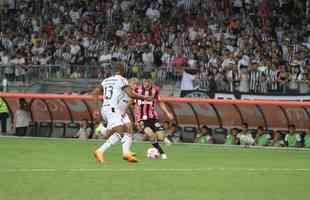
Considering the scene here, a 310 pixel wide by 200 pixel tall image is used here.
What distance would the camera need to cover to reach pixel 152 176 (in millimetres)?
14109

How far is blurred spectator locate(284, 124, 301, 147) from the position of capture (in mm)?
23953

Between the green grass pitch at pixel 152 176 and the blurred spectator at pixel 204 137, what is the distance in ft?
13.0

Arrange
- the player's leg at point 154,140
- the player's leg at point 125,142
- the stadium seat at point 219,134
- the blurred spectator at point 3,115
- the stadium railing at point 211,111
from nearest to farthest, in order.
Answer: the player's leg at point 125,142, the player's leg at point 154,140, the stadium railing at point 211,111, the stadium seat at point 219,134, the blurred spectator at point 3,115

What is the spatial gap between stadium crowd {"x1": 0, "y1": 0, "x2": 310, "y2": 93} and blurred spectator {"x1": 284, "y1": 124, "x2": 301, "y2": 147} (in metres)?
1.47

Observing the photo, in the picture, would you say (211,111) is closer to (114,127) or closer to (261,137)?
(261,137)

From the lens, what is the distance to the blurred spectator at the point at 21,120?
1050 inches

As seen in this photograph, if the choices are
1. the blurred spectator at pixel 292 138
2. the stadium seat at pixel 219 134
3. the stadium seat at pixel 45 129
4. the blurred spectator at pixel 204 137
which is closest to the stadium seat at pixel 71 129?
the stadium seat at pixel 45 129

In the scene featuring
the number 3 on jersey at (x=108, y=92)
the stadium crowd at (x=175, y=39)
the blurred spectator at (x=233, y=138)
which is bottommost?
the blurred spectator at (x=233, y=138)

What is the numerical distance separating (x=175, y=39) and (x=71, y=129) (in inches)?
196

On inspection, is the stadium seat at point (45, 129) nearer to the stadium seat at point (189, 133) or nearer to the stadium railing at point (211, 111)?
the stadium railing at point (211, 111)

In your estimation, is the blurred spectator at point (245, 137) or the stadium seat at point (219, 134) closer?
the blurred spectator at point (245, 137)

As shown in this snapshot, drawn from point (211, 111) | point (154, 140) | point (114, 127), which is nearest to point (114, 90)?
point (114, 127)

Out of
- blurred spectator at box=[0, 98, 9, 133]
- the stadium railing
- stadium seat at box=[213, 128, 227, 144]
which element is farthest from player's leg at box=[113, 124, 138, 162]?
blurred spectator at box=[0, 98, 9, 133]

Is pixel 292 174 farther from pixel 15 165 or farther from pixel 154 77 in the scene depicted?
pixel 154 77
